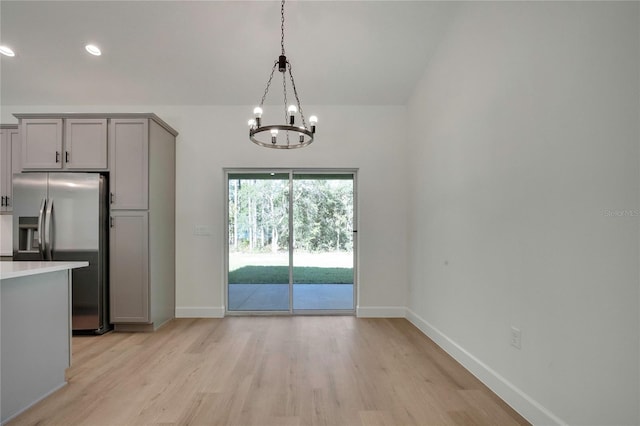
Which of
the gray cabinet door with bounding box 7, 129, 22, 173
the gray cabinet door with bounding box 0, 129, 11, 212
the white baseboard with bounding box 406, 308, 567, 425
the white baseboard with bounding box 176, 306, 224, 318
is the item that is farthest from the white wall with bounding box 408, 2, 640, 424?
the gray cabinet door with bounding box 0, 129, 11, 212

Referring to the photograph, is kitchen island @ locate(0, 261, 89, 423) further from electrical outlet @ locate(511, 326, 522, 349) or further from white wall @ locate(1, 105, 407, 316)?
electrical outlet @ locate(511, 326, 522, 349)

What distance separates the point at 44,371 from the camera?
211 centimetres

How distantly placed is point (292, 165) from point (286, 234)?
3.22 feet

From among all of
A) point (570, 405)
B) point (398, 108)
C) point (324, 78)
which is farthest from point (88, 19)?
point (570, 405)

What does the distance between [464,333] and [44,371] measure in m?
3.25

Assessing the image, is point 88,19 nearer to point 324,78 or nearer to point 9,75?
point 9,75

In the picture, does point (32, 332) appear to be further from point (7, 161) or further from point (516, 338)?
point (516, 338)

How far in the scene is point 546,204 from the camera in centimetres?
179

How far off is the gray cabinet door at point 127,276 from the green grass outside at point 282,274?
1129 mm

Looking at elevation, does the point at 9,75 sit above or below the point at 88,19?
below

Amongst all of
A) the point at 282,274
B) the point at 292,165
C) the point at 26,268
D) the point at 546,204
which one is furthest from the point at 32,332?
the point at 546,204

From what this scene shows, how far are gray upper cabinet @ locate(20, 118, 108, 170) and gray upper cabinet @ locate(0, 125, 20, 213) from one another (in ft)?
1.34

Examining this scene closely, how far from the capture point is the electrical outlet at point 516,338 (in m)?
2.00

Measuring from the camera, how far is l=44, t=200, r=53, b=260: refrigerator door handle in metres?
3.29
